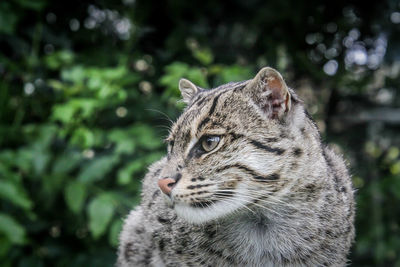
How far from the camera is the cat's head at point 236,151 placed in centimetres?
251

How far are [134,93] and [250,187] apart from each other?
9.31 feet

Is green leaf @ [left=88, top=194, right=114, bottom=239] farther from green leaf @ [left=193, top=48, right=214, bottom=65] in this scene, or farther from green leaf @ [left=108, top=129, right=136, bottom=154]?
green leaf @ [left=193, top=48, right=214, bottom=65]

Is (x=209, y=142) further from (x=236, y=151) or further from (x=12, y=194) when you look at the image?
(x=12, y=194)

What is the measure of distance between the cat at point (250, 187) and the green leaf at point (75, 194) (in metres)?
1.61

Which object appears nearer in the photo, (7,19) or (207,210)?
(207,210)

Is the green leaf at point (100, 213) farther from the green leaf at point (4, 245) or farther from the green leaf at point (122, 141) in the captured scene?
the green leaf at point (4, 245)

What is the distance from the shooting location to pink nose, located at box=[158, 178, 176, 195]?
2492 mm

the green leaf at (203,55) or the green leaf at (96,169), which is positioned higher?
the green leaf at (203,55)

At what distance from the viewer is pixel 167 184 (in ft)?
8.21

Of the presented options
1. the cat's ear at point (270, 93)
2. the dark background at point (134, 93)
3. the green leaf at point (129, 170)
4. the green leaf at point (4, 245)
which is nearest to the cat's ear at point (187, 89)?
the cat's ear at point (270, 93)

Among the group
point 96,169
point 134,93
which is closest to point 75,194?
point 96,169

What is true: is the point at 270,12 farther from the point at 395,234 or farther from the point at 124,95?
the point at 395,234

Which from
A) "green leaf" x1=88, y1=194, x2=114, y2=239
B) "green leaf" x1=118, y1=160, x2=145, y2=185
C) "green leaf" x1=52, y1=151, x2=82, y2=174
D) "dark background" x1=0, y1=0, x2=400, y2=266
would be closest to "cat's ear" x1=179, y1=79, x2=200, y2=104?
"dark background" x1=0, y1=0, x2=400, y2=266

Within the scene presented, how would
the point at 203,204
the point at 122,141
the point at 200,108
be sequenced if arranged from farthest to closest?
1. the point at 122,141
2. the point at 200,108
3. the point at 203,204
